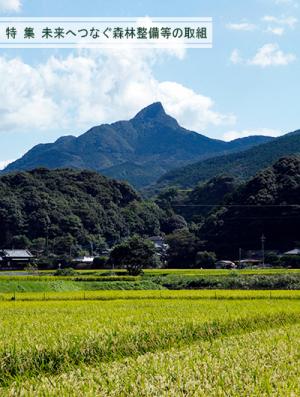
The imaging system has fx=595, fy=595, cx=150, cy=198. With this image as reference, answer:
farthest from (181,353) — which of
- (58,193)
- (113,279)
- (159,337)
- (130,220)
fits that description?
(130,220)

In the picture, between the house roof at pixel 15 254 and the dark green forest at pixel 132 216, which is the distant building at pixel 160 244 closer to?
the dark green forest at pixel 132 216

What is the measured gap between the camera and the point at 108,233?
10456cm

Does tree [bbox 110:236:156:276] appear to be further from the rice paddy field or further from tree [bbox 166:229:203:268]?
the rice paddy field

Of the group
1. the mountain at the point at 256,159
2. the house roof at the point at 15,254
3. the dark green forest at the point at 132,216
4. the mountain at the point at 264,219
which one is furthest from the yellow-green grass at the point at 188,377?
the mountain at the point at 256,159

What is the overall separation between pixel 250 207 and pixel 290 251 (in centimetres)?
930

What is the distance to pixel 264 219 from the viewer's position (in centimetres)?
8312

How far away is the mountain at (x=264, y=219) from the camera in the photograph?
8250cm

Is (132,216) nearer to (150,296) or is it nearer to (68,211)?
(68,211)

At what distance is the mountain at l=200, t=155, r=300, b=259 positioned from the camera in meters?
82.5

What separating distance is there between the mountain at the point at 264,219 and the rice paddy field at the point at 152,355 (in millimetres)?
64516

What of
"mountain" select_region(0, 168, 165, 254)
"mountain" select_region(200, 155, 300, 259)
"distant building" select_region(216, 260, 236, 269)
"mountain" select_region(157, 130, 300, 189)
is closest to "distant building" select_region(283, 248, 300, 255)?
"mountain" select_region(200, 155, 300, 259)

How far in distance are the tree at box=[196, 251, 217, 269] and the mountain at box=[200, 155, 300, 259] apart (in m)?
4.85

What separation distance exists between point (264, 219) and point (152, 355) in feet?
247

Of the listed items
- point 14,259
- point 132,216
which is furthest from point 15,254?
point 132,216
